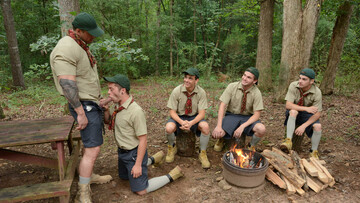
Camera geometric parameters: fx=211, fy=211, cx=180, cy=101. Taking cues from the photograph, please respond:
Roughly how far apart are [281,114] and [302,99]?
8.19ft

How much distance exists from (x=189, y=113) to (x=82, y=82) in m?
2.00

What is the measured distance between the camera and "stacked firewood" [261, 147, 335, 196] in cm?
306

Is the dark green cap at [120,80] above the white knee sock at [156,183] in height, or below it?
above

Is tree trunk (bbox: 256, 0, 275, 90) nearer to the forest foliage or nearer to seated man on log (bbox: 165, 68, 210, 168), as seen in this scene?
the forest foliage

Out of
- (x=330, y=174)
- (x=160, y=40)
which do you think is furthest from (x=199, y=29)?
(x=330, y=174)

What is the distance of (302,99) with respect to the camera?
4.04 meters

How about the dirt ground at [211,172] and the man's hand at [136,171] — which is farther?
the dirt ground at [211,172]

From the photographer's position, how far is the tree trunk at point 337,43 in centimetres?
783

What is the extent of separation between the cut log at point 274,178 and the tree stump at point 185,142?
1.39m

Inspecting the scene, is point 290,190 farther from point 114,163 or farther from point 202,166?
point 114,163

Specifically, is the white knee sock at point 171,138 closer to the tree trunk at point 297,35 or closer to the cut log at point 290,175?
the cut log at point 290,175

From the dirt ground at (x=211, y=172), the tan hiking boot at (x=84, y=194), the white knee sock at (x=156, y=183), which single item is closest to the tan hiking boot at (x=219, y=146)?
the dirt ground at (x=211, y=172)

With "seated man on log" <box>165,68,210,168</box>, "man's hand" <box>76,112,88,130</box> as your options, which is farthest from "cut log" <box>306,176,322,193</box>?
"man's hand" <box>76,112,88,130</box>

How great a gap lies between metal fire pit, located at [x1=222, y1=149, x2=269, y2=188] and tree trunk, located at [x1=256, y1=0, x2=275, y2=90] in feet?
20.4
